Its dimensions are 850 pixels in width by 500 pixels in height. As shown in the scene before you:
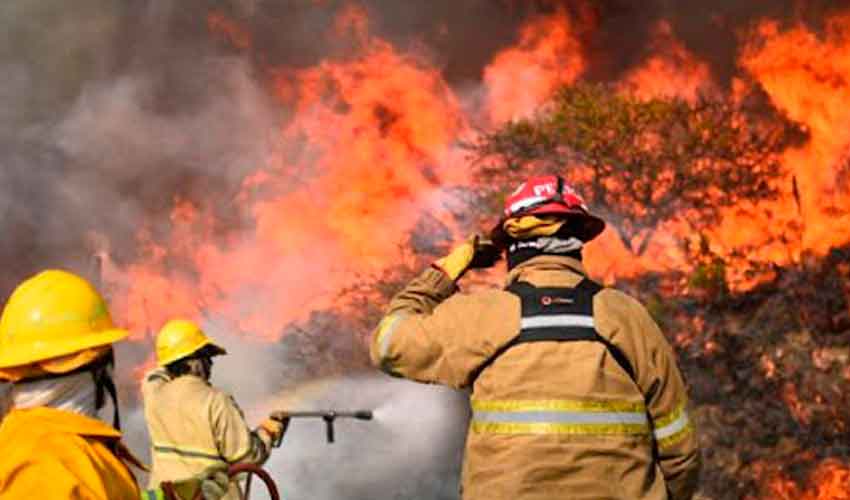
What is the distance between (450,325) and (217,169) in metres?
12.0

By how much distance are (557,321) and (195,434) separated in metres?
2.99

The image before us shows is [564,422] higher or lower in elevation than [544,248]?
lower

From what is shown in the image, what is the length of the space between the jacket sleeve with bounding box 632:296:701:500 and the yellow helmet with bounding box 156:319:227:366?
3627 millimetres

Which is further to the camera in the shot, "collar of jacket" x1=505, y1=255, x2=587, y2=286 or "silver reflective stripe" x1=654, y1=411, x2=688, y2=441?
"collar of jacket" x1=505, y1=255, x2=587, y2=286

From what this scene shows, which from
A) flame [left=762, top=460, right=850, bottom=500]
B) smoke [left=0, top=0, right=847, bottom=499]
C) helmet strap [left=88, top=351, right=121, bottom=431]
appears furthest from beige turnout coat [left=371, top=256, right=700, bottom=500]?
smoke [left=0, top=0, right=847, bottom=499]

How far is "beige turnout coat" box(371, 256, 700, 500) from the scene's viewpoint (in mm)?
3168

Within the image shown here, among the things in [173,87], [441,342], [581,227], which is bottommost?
[441,342]

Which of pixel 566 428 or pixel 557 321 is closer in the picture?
pixel 566 428

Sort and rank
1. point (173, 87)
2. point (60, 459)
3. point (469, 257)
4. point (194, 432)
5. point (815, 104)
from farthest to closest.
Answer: point (173, 87) → point (815, 104) → point (194, 432) → point (469, 257) → point (60, 459)

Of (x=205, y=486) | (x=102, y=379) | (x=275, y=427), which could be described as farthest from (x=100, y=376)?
(x=275, y=427)

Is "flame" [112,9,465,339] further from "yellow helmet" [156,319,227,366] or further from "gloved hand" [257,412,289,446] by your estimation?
"yellow helmet" [156,319,227,366]

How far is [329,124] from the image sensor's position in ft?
48.2

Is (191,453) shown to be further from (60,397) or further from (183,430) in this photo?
(60,397)

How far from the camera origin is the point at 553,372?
3229 mm
